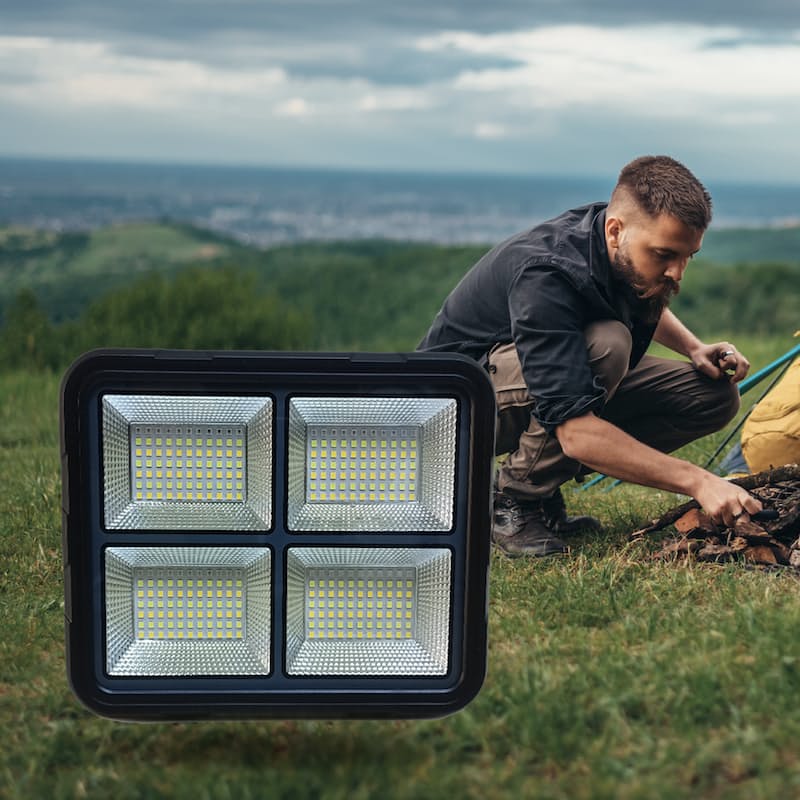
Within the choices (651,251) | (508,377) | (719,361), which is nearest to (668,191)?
(651,251)

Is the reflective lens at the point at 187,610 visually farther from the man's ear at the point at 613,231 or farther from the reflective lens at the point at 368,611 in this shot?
the man's ear at the point at 613,231

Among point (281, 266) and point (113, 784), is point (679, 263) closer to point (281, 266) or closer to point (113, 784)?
point (113, 784)

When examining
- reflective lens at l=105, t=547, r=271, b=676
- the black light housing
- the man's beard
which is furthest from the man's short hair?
reflective lens at l=105, t=547, r=271, b=676

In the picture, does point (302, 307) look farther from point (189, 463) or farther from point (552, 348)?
point (189, 463)

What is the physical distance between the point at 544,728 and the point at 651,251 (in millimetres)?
1702

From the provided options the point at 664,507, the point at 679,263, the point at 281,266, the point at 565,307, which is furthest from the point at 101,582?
the point at 281,266

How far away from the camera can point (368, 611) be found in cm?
285

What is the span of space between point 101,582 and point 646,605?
1.58 metres

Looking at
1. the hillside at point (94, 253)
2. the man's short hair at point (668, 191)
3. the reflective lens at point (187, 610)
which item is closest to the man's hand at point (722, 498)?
the man's short hair at point (668, 191)

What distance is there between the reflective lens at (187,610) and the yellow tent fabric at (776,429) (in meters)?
2.73

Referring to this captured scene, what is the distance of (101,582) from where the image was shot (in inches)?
108

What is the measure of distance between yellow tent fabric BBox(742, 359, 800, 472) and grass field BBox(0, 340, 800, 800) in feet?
4.02

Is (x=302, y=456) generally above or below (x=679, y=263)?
below

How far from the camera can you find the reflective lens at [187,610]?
2.77 metres
